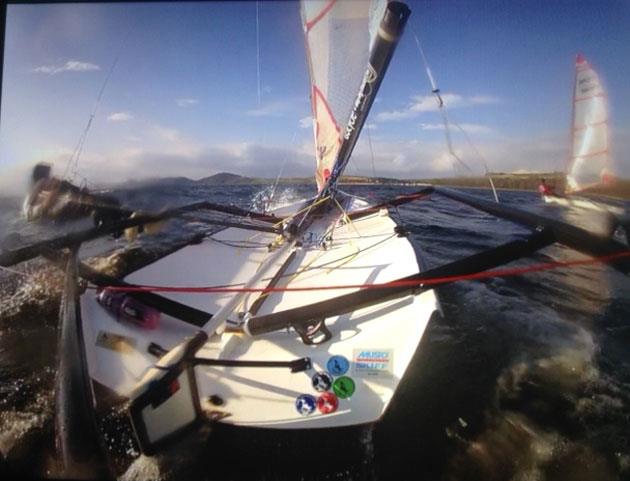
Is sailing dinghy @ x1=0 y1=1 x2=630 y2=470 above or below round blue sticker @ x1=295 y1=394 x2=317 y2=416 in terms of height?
above

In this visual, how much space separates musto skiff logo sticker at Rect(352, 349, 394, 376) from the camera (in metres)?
1.77

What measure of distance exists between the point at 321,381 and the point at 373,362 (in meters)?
0.32

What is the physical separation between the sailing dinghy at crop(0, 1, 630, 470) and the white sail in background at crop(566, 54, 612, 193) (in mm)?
15217

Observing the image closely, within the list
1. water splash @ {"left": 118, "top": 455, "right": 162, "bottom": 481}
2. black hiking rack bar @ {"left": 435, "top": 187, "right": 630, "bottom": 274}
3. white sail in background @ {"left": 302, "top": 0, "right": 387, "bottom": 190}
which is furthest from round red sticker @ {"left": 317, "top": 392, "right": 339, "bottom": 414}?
white sail in background @ {"left": 302, "top": 0, "right": 387, "bottom": 190}

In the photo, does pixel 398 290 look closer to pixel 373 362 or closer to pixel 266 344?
pixel 373 362

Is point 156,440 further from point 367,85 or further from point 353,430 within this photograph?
point 367,85

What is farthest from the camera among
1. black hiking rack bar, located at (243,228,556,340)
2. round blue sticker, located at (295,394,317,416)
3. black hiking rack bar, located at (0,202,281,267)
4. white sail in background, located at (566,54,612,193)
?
white sail in background, located at (566,54,612,193)

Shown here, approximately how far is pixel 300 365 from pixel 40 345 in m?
2.54

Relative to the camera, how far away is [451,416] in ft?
6.89

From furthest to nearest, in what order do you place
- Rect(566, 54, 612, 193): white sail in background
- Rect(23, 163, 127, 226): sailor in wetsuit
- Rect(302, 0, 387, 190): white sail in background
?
Rect(566, 54, 612, 193): white sail in background < Rect(302, 0, 387, 190): white sail in background < Rect(23, 163, 127, 226): sailor in wetsuit

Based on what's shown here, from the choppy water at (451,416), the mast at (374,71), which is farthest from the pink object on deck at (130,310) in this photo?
the mast at (374,71)

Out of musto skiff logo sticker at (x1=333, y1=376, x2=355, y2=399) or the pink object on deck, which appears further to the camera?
the pink object on deck

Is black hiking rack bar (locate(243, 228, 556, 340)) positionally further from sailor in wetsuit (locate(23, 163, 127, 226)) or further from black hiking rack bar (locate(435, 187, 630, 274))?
sailor in wetsuit (locate(23, 163, 127, 226))

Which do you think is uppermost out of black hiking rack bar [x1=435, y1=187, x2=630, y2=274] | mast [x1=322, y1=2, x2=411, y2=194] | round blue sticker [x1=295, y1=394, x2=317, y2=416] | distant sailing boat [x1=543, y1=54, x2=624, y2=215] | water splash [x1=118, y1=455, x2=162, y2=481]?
distant sailing boat [x1=543, y1=54, x2=624, y2=215]
